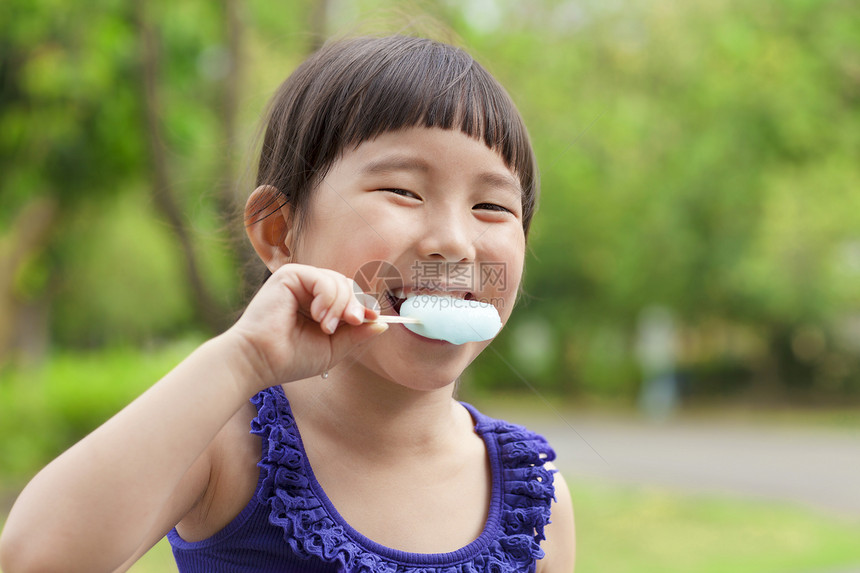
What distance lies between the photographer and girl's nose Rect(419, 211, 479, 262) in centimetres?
100

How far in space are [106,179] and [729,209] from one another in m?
6.81

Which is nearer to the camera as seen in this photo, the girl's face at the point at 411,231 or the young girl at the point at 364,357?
the young girl at the point at 364,357

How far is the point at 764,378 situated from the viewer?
39.6ft

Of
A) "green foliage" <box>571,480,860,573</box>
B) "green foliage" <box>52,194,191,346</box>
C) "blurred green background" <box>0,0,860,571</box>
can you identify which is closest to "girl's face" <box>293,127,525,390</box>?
"blurred green background" <box>0,0,860,571</box>

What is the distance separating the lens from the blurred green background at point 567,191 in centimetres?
389

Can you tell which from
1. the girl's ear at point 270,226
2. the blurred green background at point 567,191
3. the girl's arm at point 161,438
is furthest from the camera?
the blurred green background at point 567,191

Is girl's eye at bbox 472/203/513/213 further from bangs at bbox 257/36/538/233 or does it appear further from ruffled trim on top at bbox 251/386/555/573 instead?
ruffled trim on top at bbox 251/386/555/573

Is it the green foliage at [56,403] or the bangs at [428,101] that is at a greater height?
the bangs at [428,101]

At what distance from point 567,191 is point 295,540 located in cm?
911

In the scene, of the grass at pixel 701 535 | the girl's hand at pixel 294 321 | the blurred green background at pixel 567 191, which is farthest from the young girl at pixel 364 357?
the grass at pixel 701 535

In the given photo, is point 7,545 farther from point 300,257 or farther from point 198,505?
point 300,257

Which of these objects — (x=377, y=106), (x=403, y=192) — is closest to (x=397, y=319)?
(x=403, y=192)

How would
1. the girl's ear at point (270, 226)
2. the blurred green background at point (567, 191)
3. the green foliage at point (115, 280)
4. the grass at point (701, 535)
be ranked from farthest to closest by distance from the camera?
the green foliage at point (115, 280)
the grass at point (701, 535)
the blurred green background at point (567, 191)
the girl's ear at point (270, 226)

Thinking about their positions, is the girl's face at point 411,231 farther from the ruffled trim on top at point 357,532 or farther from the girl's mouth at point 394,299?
the ruffled trim on top at point 357,532
